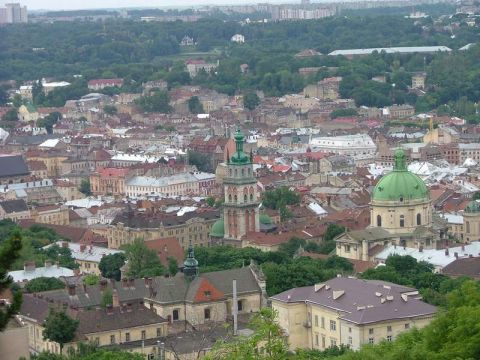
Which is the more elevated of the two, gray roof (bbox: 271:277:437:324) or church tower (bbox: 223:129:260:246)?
gray roof (bbox: 271:277:437:324)

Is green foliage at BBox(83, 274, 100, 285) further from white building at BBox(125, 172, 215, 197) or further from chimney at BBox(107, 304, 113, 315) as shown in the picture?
white building at BBox(125, 172, 215, 197)

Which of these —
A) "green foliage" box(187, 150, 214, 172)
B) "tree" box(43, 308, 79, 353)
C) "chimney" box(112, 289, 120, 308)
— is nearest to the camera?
"tree" box(43, 308, 79, 353)

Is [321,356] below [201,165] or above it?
above

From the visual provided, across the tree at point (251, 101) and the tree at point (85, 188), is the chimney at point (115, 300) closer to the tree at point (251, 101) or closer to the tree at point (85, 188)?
the tree at point (85, 188)

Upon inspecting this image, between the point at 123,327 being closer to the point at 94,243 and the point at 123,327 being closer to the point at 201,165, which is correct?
the point at 94,243

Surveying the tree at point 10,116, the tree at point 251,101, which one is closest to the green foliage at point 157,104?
the tree at point 251,101

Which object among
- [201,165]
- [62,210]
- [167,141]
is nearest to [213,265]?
[62,210]

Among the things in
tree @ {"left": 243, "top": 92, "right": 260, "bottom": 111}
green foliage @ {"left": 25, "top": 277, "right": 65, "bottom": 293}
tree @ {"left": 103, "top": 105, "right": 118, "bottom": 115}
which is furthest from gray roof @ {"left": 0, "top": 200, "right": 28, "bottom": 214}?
tree @ {"left": 103, "top": 105, "right": 118, "bottom": 115}
